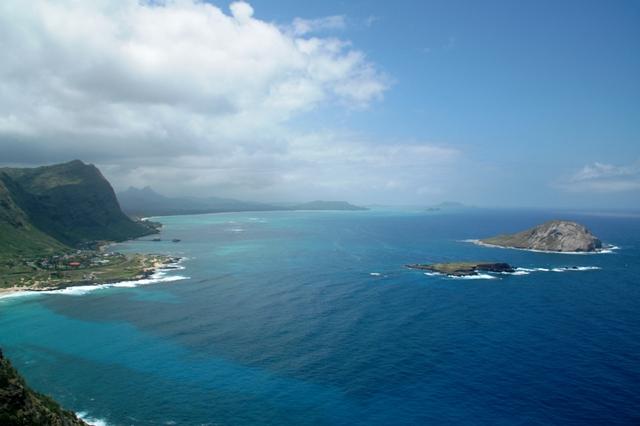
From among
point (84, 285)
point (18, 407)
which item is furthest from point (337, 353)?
point (84, 285)

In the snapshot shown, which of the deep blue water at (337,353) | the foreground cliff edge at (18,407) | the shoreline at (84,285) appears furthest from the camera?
the shoreline at (84,285)

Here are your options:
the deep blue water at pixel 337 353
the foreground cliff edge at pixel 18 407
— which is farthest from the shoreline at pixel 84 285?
the foreground cliff edge at pixel 18 407

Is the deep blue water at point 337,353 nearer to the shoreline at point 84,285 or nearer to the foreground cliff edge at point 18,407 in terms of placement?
the shoreline at point 84,285

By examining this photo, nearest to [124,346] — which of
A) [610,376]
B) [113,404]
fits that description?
[113,404]

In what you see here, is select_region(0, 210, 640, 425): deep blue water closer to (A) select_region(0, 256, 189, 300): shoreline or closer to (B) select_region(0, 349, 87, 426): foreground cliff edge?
(A) select_region(0, 256, 189, 300): shoreline

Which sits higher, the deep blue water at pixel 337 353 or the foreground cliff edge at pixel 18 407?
the foreground cliff edge at pixel 18 407

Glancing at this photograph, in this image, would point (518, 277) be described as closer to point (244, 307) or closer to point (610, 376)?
point (610, 376)
